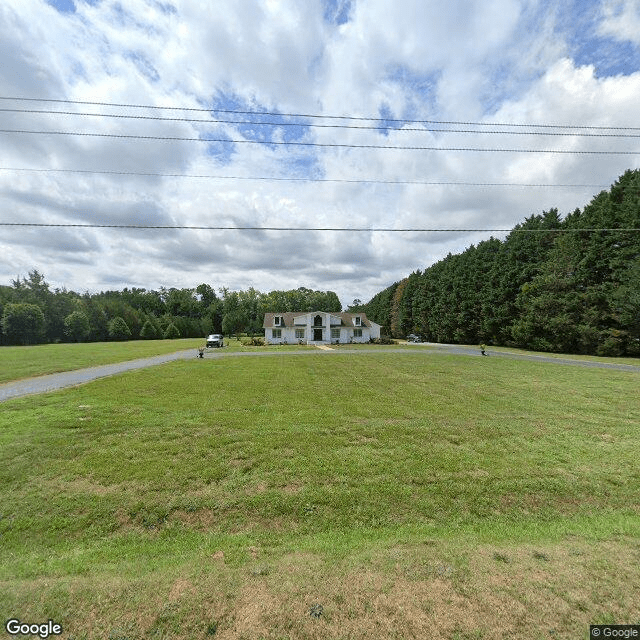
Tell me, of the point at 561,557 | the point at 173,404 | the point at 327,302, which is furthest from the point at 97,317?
the point at 561,557

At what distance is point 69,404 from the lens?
1005cm

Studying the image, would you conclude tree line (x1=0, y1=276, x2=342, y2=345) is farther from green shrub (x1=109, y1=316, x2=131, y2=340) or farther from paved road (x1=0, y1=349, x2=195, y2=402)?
paved road (x1=0, y1=349, x2=195, y2=402)

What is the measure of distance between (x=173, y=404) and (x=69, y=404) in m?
3.26

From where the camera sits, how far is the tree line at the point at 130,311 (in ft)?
186

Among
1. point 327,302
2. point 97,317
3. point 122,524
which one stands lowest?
point 122,524

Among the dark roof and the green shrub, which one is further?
the green shrub

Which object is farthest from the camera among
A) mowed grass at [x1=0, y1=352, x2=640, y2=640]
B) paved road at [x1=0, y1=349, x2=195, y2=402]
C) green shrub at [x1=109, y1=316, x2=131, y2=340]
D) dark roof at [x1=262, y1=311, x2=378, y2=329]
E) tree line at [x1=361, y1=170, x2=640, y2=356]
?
green shrub at [x1=109, y1=316, x2=131, y2=340]

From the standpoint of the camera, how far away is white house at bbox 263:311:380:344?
5156 cm

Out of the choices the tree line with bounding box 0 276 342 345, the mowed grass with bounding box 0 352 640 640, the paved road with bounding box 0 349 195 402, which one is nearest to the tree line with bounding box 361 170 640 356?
the mowed grass with bounding box 0 352 640 640

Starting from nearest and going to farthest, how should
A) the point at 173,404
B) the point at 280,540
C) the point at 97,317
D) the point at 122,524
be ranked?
the point at 280,540
the point at 122,524
the point at 173,404
the point at 97,317

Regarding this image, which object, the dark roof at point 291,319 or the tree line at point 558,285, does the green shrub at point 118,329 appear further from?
the tree line at point 558,285

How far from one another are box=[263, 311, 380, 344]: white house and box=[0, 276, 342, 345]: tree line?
29800 millimetres

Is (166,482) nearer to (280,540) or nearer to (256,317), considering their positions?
(280,540)

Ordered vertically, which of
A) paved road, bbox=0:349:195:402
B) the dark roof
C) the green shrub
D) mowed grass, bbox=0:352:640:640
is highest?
the dark roof
